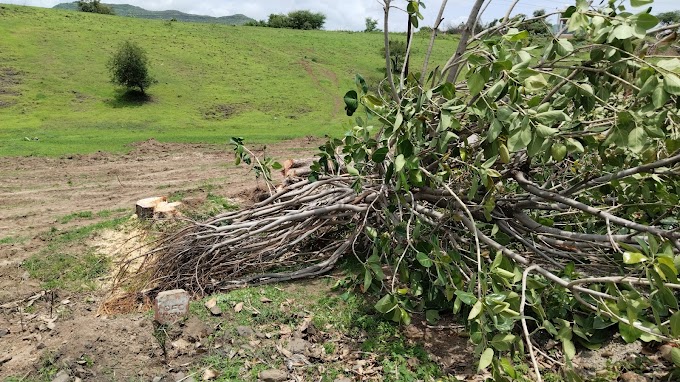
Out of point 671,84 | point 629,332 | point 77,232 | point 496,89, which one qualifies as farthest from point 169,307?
point 77,232

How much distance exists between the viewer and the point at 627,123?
2301mm

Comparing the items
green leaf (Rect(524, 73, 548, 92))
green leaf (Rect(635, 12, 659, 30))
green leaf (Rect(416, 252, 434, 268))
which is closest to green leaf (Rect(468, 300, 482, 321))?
green leaf (Rect(416, 252, 434, 268))

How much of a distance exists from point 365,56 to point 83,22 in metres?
20.0

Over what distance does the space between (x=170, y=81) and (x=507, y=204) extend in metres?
25.6

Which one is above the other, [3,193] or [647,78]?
[647,78]

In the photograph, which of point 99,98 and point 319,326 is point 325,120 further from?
point 319,326

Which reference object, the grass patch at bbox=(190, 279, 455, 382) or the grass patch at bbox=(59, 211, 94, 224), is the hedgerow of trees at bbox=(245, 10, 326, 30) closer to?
the grass patch at bbox=(59, 211, 94, 224)

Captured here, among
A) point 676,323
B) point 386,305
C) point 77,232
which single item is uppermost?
point 676,323

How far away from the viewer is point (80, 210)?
779 cm

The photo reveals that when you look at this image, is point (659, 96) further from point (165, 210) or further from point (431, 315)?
point (165, 210)

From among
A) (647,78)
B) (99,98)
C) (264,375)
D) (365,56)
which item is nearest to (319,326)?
(264,375)

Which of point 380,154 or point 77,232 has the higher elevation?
point 380,154

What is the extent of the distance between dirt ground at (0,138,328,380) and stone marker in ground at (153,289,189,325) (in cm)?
14

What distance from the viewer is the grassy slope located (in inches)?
674
